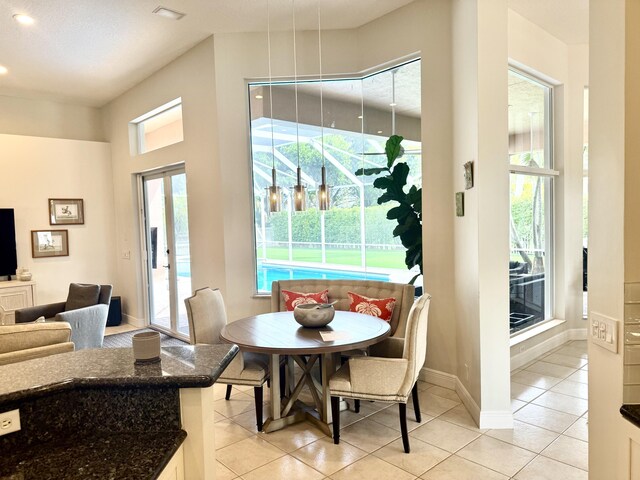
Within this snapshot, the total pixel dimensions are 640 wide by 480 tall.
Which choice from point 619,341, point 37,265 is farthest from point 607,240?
point 37,265

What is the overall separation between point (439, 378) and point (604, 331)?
2.30 m

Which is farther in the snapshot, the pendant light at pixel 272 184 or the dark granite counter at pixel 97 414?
the pendant light at pixel 272 184

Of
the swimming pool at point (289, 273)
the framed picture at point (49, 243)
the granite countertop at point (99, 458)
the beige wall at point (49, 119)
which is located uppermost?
the beige wall at point (49, 119)

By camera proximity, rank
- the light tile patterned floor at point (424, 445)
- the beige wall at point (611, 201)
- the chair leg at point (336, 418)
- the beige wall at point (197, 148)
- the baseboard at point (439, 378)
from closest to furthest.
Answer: the beige wall at point (611, 201) → the light tile patterned floor at point (424, 445) → the chair leg at point (336, 418) → the baseboard at point (439, 378) → the beige wall at point (197, 148)

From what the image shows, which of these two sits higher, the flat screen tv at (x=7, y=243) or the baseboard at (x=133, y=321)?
the flat screen tv at (x=7, y=243)

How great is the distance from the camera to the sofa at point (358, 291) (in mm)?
3619

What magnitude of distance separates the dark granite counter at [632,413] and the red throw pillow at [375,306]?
216 centimetres

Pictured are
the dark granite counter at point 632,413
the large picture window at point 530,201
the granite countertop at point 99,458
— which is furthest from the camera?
the large picture window at point 530,201

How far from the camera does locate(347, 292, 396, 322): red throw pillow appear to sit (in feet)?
11.9

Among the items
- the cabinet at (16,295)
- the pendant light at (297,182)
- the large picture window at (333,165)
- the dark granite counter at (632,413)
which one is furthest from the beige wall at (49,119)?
the dark granite counter at (632,413)

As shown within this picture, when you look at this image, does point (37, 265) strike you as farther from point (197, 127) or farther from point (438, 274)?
point (438, 274)

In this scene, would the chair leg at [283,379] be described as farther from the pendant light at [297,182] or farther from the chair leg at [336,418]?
the pendant light at [297,182]

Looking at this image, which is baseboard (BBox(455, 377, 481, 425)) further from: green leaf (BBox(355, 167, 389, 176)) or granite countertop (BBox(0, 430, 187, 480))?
granite countertop (BBox(0, 430, 187, 480))

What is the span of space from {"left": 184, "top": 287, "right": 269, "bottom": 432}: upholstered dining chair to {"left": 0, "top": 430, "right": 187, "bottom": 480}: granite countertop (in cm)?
178
